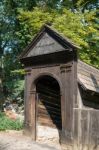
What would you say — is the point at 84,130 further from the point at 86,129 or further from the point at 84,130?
the point at 86,129

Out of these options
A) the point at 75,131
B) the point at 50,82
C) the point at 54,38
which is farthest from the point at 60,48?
the point at 75,131

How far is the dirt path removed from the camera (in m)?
14.5

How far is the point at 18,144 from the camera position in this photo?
1497 cm

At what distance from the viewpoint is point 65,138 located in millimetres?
15406

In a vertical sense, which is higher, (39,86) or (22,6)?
(22,6)

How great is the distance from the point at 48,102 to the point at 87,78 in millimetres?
2671

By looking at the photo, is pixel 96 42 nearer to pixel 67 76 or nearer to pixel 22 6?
pixel 22 6

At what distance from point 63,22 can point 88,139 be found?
33.6ft

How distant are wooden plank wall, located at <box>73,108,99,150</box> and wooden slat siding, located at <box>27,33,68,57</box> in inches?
115

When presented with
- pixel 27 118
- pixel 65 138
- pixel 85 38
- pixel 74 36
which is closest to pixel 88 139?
pixel 65 138

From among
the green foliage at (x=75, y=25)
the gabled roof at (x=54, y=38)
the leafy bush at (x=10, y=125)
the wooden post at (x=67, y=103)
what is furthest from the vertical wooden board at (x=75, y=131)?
the green foliage at (x=75, y=25)

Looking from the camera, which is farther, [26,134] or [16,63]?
[16,63]

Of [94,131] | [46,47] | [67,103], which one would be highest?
[46,47]

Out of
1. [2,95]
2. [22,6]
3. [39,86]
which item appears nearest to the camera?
[39,86]
